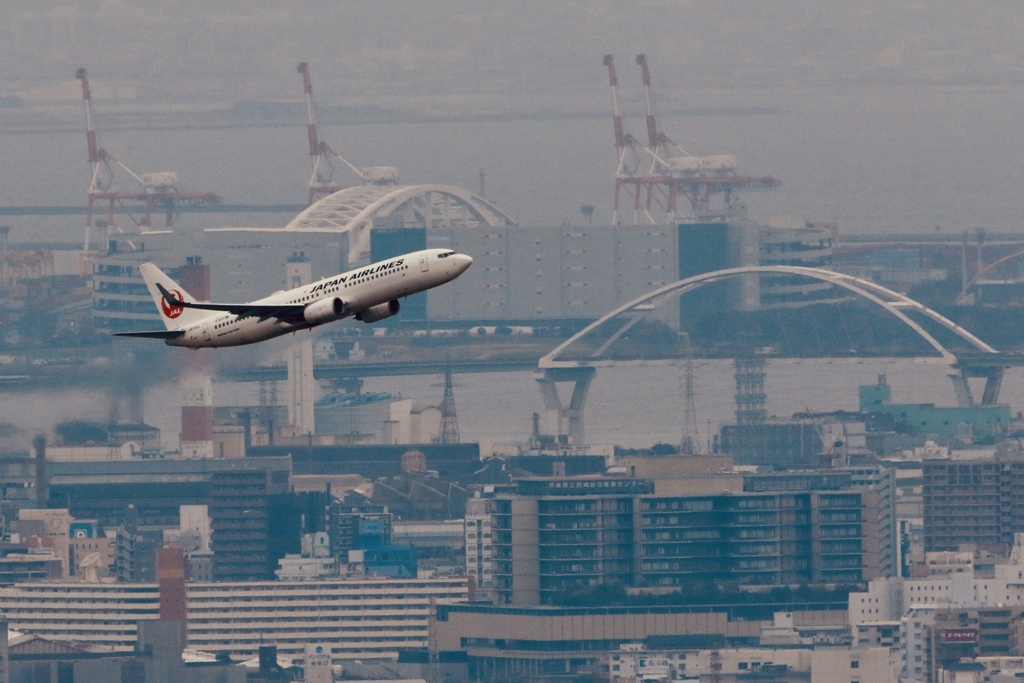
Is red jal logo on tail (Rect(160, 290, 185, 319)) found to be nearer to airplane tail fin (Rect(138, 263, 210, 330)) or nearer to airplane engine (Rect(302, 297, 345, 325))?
airplane tail fin (Rect(138, 263, 210, 330))

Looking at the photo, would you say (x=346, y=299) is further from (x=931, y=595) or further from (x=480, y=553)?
(x=480, y=553)

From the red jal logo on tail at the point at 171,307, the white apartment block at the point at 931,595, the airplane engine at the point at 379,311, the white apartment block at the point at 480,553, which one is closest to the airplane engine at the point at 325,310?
the airplane engine at the point at 379,311

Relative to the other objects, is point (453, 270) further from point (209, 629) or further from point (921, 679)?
point (209, 629)

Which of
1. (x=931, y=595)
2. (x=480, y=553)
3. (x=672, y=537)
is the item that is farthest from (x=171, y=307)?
(x=480, y=553)

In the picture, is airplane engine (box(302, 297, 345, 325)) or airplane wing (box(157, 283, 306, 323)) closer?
airplane engine (box(302, 297, 345, 325))

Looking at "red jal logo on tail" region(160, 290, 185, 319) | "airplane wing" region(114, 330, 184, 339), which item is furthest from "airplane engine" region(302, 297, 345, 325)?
"red jal logo on tail" region(160, 290, 185, 319)
